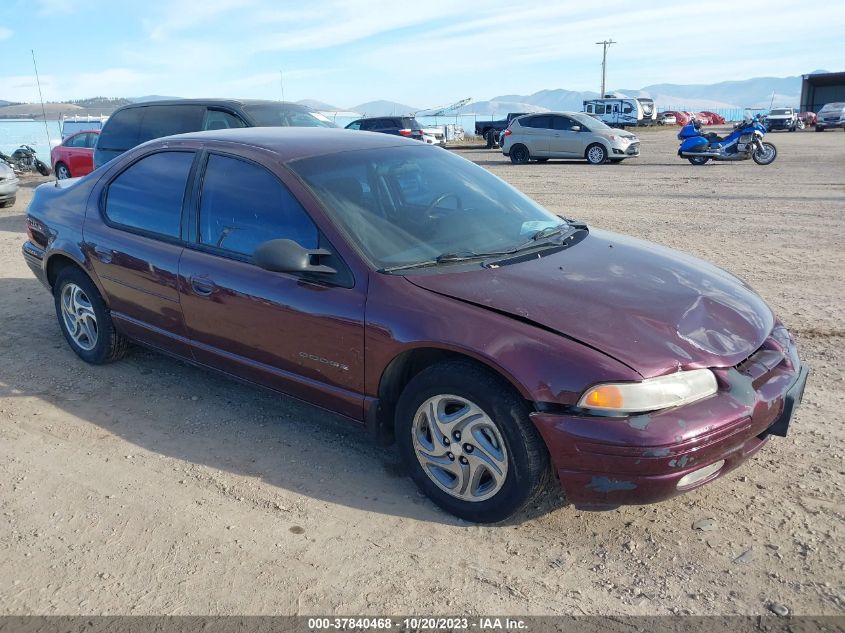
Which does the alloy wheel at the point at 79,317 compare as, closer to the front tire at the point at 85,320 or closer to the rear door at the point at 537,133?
the front tire at the point at 85,320

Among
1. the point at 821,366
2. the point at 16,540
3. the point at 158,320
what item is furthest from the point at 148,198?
the point at 821,366

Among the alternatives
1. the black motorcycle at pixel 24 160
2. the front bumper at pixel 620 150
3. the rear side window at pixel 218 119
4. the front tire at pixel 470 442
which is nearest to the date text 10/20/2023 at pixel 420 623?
the front tire at pixel 470 442

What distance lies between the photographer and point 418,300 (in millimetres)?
3027

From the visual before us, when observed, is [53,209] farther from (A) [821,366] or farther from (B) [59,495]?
(A) [821,366]

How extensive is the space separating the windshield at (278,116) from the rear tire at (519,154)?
1293cm

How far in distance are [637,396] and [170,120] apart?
816 cm

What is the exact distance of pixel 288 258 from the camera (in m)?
3.17

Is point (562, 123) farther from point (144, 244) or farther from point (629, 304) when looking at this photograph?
point (629, 304)

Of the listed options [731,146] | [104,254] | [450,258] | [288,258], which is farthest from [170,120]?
[731,146]

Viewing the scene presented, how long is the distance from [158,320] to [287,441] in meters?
1.14

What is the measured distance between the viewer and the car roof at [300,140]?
3.77 metres

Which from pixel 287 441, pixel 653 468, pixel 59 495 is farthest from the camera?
pixel 287 441

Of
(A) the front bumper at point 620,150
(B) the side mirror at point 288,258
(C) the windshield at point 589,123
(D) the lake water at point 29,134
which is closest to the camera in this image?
(B) the side mirror at point 288,258

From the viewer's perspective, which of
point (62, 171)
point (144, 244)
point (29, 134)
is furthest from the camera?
point (29, 134)
